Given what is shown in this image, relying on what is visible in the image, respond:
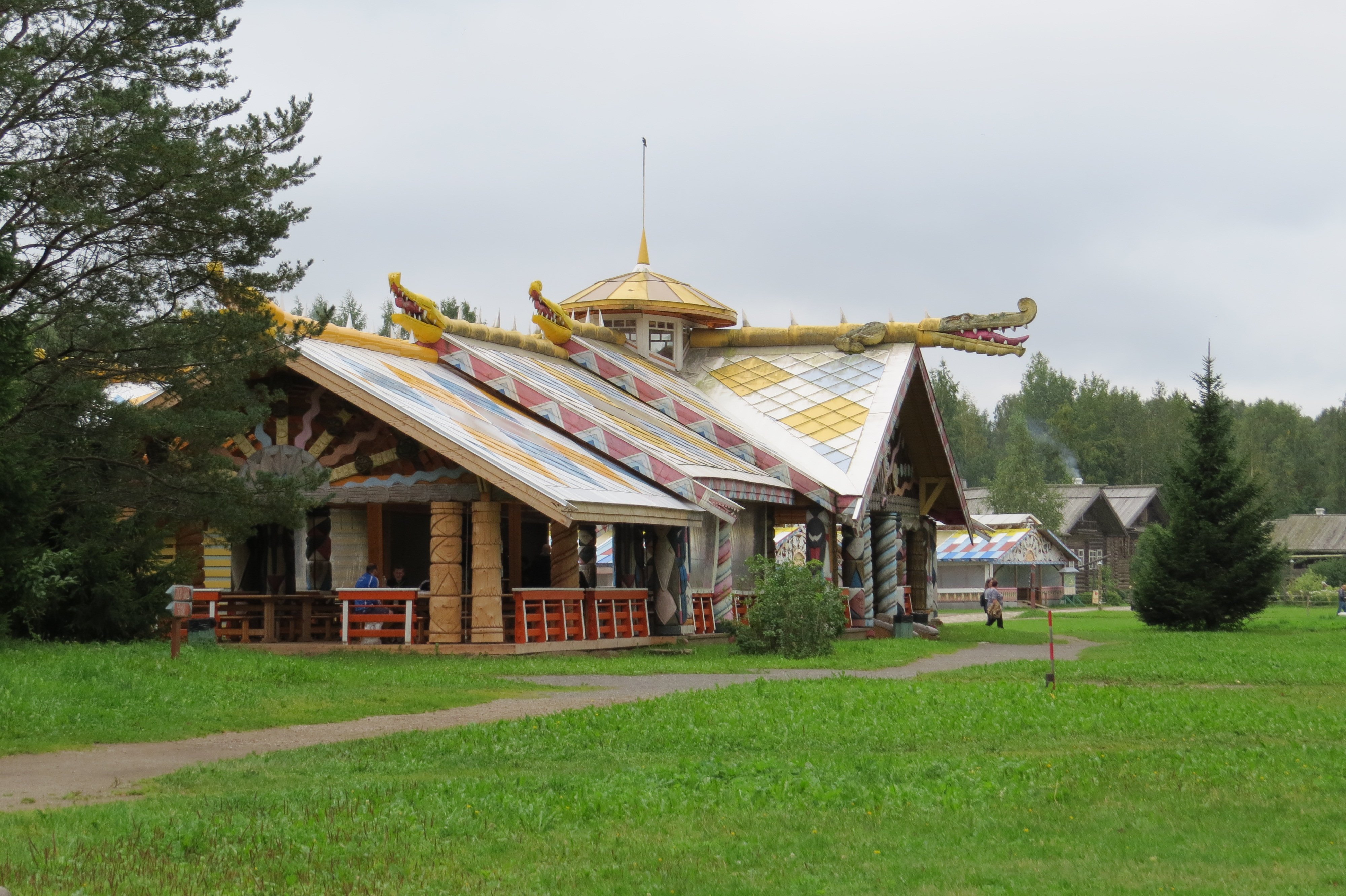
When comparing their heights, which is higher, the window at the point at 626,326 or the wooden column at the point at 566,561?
→ the window at the point at 626,326

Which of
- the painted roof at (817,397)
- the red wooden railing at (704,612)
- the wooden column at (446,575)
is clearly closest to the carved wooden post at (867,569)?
the painted roof at (817,397)

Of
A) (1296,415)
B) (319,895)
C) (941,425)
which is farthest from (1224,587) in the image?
(1296,415)

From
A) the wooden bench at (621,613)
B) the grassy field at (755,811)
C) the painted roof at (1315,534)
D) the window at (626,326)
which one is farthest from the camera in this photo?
the painted roof at (1315,534)

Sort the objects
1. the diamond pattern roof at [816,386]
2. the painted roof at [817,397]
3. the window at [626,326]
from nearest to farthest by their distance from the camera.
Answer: the painted roof at [817,397]
the diamond pattern roof at [816,386]
the window at [626,326]

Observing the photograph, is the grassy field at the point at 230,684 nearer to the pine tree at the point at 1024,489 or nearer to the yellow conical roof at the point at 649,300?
the yellow conical roof at the point at 649,300

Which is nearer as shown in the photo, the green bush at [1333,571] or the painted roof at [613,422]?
the painted roof at [613,422]

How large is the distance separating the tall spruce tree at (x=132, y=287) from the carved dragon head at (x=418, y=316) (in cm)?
581

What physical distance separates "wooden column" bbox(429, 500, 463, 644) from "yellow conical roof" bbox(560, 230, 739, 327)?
14453 mm

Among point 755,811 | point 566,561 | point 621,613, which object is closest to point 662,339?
point 621,613

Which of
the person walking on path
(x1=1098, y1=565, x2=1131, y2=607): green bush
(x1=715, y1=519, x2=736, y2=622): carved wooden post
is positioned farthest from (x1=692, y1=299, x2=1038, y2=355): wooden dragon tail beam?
(x1=1098, y1=565, x2=1131, y2=607): green bush

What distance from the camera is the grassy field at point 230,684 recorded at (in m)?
13.0

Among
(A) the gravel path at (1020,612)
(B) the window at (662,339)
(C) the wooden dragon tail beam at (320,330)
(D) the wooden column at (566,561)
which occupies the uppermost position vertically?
(B) the window at (662,339)

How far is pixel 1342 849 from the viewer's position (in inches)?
305

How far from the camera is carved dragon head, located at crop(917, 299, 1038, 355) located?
123 feet
